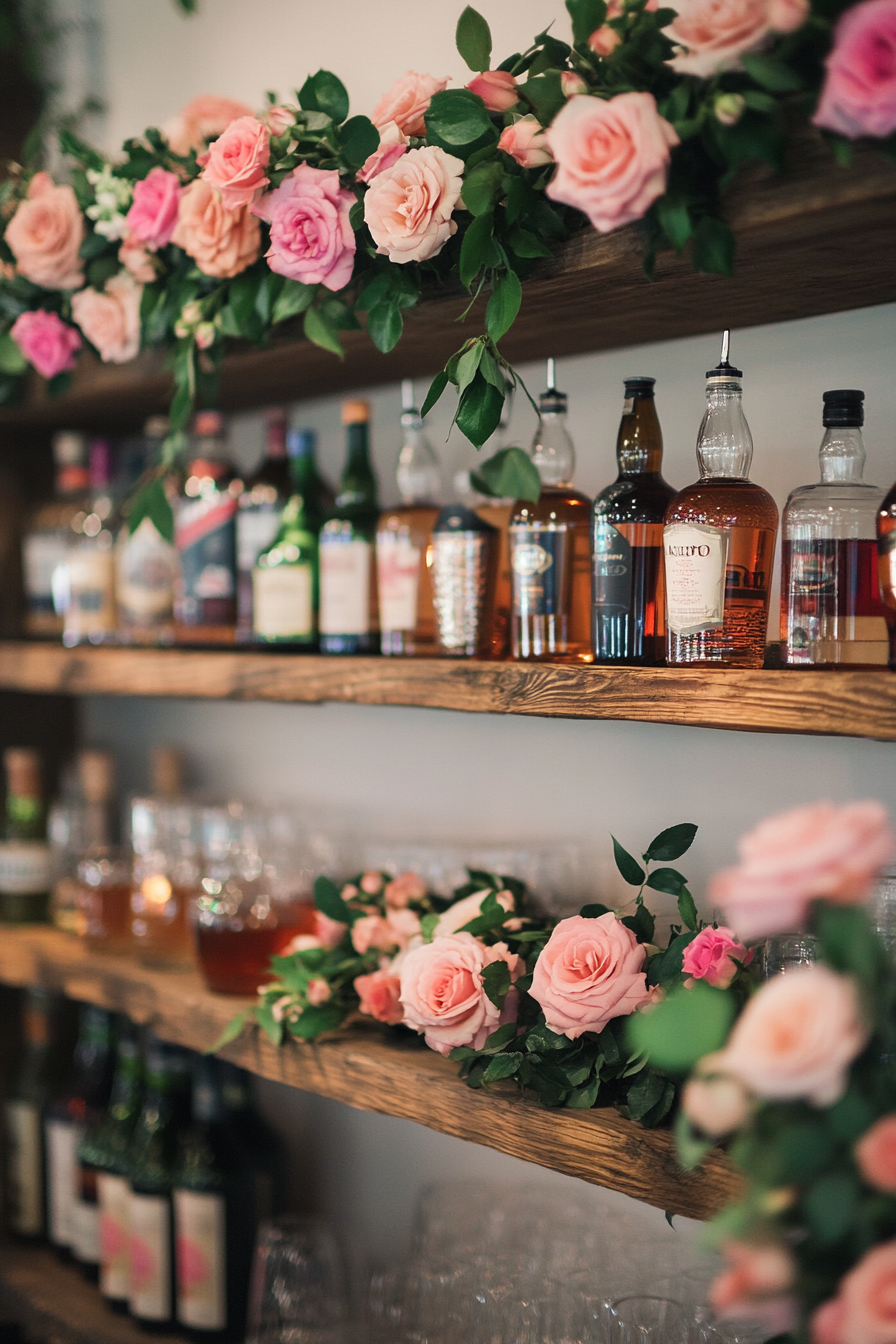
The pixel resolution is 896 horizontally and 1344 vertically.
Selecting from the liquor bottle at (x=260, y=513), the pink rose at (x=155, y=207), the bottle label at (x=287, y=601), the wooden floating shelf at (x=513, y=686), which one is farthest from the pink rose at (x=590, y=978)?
the pink rose at (x=155, y=207)

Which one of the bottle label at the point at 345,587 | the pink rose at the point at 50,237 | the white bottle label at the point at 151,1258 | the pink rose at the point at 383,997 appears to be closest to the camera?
the pink rose at the point at 383,997

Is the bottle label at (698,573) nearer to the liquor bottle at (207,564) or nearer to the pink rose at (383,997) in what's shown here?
the pink rose at (383,997)

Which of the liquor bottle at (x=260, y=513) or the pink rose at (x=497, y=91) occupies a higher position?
the pink rose at (x=497, y=91)

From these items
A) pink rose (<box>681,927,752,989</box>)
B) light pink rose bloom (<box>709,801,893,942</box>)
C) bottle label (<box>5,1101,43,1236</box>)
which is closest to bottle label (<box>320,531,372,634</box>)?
pink rose (<box>681,927,752,989</box>)

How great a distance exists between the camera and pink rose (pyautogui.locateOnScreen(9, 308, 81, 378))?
1.57 m

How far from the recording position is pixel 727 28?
0.84 metres

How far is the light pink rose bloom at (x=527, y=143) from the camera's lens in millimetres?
990

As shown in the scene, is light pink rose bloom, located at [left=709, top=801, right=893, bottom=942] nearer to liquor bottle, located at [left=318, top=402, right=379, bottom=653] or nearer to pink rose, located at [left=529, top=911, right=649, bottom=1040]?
pink rose, located at [left=529, top=911, right=649, bottom=1040]

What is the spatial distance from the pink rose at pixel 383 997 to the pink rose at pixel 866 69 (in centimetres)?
89

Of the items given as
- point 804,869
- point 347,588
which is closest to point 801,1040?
point 804,869

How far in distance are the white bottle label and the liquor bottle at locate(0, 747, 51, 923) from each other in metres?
0.50

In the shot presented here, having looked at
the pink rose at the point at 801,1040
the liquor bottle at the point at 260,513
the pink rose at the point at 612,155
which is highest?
the pink rose at the point at 612,155

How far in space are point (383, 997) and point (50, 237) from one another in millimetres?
1021

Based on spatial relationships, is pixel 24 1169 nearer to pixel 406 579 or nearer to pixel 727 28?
pixel 406 579
